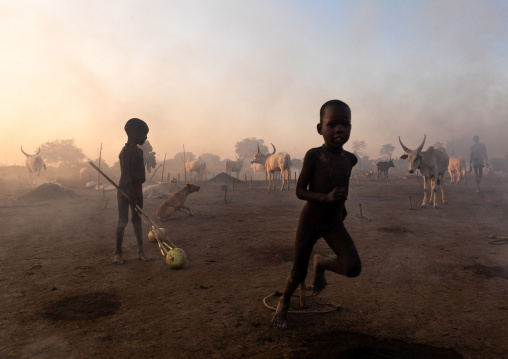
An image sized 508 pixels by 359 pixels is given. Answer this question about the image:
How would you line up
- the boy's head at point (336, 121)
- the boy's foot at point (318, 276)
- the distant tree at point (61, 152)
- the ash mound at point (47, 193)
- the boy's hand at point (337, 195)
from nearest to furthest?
the boy's hand at point (337, 195), the boy's head at point (336, 121), the boy's foot at point (318, 276), the ash mound at point (47, 193), the distant tree at point (61, 152)

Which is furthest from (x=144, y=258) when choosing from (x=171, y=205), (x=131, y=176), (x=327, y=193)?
(x=171, y=205)

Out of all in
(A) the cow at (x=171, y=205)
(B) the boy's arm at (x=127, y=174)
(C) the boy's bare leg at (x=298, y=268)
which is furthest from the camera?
(A) the cow at (x=171, y=205)

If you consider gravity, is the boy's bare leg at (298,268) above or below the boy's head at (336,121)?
below

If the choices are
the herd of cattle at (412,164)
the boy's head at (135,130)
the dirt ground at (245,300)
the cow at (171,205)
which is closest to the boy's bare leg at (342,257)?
the dirt ground at (245,300)

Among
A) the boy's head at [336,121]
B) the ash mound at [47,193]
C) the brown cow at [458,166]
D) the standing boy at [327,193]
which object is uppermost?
the brown cow at [458,166]

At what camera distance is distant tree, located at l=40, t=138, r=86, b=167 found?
56656mm

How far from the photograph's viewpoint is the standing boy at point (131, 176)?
5.45m

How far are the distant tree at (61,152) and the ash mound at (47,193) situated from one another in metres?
45.5

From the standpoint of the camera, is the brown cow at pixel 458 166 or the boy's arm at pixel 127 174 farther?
the brown cow at pixel 458 166

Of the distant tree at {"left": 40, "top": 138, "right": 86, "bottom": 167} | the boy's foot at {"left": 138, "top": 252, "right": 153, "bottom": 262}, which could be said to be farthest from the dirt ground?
the distant tree at {"left": 40, "top": 138, "right": 86, "bottom": 167}

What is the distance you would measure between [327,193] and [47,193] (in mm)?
18142

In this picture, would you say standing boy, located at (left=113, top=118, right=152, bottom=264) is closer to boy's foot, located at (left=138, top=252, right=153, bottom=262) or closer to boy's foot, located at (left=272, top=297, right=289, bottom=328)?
boy's foot, located at (left=138, top=252, right=153, bottom=262)

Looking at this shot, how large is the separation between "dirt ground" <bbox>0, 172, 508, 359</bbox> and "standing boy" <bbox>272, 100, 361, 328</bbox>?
0.55 meters

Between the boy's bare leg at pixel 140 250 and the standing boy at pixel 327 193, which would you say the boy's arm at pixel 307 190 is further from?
the boy's bare leg at pixel 140 250
